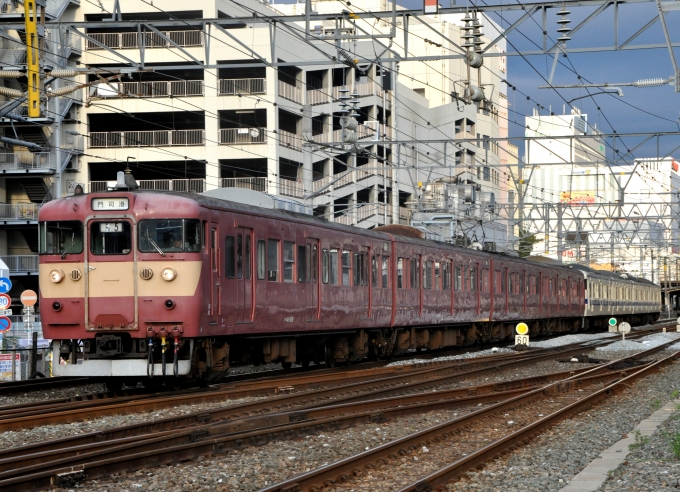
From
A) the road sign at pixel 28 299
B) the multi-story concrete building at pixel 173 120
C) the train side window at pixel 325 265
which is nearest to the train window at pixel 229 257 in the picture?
the train side window at pixel 325 265

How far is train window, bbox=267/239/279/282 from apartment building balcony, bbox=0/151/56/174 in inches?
1193

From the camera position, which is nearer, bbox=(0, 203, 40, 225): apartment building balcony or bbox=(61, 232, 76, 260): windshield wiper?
bbox=(61, 232, 76, 260): windshield wiper

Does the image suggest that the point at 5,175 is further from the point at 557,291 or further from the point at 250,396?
the point at 250,396

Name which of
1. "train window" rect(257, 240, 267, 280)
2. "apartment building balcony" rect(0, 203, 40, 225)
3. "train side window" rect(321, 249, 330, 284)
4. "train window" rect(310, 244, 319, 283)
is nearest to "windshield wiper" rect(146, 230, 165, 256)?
"train window" rect(257, 240, 267, 280)

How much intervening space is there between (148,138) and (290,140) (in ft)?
21.8

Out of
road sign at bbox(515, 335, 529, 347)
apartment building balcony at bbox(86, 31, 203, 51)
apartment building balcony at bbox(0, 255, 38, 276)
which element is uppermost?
apartment building balcony at bbox(86, 31, 203, 51)

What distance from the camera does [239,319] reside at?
52.9 ft

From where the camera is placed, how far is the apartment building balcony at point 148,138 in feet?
157

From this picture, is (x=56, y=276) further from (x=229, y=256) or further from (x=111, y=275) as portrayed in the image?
(x=229, y=256)

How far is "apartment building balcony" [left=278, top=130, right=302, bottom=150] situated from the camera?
48.0m

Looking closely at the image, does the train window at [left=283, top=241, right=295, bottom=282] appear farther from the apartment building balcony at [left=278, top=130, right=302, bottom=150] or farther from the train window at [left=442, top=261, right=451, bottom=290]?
the apartment building balcony at [left=278, top=130, right=302, bottom=150]

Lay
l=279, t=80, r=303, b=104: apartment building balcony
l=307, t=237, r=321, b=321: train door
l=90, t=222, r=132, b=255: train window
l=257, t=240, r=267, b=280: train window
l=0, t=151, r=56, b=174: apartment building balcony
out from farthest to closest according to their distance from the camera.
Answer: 1. l=279, t=80, r=303, b=104: apartment building balcony
2. l=0, t=151, r=56, b=174: apartment building balcony
3. l=307, t=237, r=321, b=321: train door
4. l=257, t=240, r=267, b=280: train window
5. l=90, t=222, r=132, b=255: train window

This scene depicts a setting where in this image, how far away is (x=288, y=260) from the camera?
1802 centimetres

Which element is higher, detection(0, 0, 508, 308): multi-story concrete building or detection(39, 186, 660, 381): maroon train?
detection(0, 0, 508, 308): multi-story concrete building
